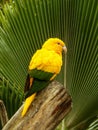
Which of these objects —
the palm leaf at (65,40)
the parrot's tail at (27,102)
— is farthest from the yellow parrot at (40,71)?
the palm leaf at (65,40)

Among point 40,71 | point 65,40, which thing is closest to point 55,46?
point 40,71

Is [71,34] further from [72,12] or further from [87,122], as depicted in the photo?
[87,122]

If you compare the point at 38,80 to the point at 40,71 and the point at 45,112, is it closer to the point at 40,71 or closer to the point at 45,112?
the point at 40,71

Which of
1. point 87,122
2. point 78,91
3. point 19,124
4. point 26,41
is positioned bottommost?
point 87,122

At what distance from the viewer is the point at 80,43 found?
353 centimetres

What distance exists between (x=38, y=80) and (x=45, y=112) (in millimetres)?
228

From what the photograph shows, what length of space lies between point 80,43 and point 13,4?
69cm

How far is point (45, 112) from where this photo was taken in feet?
7.99

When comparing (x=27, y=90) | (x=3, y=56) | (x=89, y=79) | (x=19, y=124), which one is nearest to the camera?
(x=19, y=124)

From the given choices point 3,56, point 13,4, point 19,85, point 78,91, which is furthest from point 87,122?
point 13,4

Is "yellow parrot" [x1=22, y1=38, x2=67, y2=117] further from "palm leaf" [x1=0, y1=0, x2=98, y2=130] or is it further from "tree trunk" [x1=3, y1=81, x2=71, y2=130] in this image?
"palm leaf" [x1=0, y1=0, x2=98, y2=130]

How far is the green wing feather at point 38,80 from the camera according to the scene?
2537 millimetres

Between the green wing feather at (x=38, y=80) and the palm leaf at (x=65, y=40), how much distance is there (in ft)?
3.01

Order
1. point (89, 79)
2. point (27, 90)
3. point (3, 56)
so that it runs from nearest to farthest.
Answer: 1. point (27, 90)
2. point (89, 79)
3. point (3, 56)
